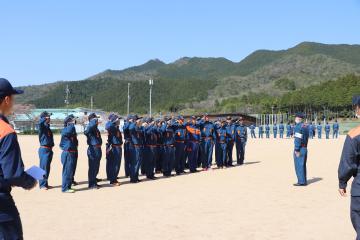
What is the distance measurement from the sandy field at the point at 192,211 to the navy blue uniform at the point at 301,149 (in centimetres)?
35

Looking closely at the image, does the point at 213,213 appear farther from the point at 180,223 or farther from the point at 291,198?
the point at 291,198

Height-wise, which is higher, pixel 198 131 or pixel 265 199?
pixel 198 131

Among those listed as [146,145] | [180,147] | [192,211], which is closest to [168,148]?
[180,147]

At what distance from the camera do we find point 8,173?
361 centimetres

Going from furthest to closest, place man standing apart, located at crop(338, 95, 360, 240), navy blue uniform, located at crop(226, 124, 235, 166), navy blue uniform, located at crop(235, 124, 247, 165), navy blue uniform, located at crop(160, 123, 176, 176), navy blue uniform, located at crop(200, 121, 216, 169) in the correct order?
navy blue uniform, located at crop(235, 124, 247, 165) → navy blue uniform, located at crop(226, 124, 235, 166) → navy blue uniform, located at crop(200, 121, 216, 169) → navy blue uniform, located at crop(160, 123, 176, 176) → man standing apart, located at crop(338, 95, 360, 240)

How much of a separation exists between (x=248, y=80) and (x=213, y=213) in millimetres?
186334

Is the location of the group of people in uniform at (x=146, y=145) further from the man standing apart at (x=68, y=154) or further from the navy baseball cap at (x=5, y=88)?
the navy baseball cap at (x=5, y=88)

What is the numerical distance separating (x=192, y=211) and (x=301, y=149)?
501cm

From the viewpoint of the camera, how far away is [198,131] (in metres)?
16.8

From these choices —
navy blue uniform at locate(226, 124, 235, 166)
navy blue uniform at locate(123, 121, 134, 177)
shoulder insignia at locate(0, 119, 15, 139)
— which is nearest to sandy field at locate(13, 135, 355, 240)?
navy blue uniform at locate(123, 121, 134, 177)

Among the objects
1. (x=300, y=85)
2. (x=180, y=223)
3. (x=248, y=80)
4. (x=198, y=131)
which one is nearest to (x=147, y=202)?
(x=180, y=223)

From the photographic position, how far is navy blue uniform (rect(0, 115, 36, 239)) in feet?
11.9

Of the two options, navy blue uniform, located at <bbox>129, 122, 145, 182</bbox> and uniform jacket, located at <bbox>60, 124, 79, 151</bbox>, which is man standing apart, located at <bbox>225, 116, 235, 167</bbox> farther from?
uniform jacket, located at <bbox>60, 124, 79, 151</bbox>

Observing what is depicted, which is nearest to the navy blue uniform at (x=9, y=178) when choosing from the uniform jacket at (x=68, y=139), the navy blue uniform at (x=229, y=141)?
the uniform jacket at (x=68, y=139)
